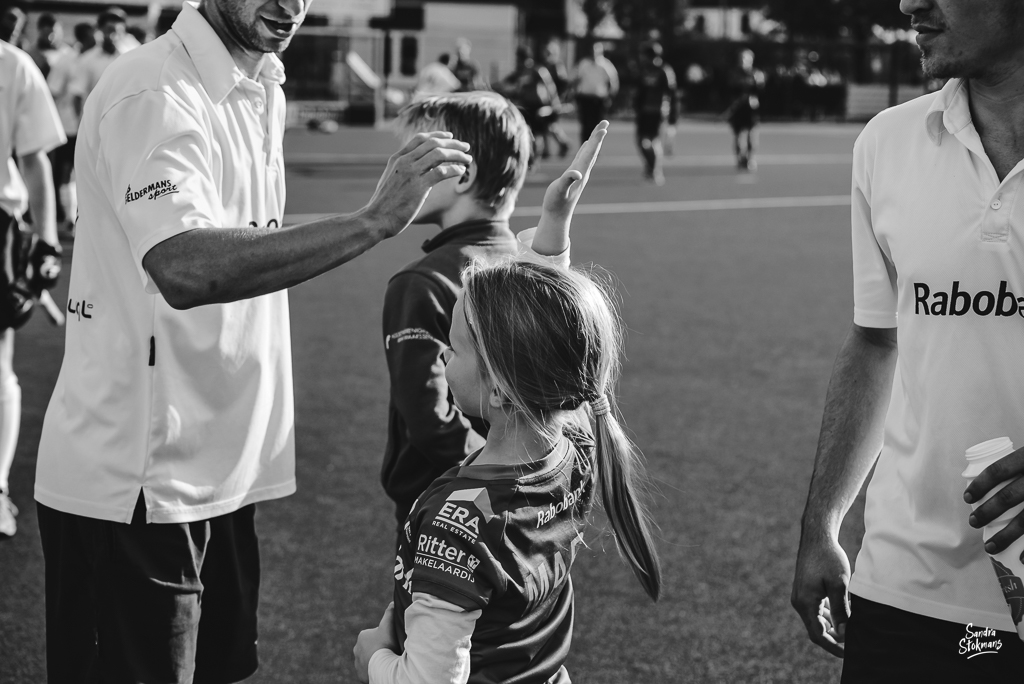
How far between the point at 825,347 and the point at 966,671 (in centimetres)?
626

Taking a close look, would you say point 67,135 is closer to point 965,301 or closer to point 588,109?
point 588,109

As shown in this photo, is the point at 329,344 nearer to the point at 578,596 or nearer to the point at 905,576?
the point at 578,596

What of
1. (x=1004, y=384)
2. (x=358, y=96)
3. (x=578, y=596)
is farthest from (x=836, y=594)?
(x=358, y=96)

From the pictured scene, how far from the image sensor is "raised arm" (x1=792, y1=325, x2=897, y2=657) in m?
2.48

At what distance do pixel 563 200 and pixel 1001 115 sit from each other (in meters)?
0.90

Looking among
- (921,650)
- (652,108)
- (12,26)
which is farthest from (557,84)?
(921,650)

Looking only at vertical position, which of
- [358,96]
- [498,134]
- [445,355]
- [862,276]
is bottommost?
[358,96]

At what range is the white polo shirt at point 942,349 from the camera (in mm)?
2156

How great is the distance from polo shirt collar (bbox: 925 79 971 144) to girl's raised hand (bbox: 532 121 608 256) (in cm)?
67

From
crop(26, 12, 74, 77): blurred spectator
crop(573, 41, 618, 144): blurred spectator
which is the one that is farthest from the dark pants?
crop(26, 12, 74, 77): blurred spectator

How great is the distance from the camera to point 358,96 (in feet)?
112

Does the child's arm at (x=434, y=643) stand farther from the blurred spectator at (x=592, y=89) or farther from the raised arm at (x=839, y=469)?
the blurred spectator at (x=592, y=89)

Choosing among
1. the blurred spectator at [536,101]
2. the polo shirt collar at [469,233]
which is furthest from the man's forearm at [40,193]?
the blurred spectator at [536,101]

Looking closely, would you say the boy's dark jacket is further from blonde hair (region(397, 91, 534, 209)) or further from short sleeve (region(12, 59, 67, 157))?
short sleeve (region(12, 59, 67, 157))
